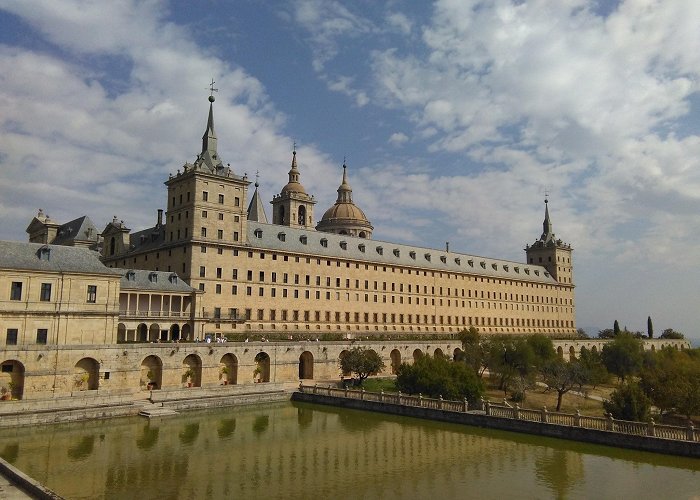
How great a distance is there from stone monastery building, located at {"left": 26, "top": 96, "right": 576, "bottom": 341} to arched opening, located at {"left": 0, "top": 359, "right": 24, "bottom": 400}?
11.1 meters

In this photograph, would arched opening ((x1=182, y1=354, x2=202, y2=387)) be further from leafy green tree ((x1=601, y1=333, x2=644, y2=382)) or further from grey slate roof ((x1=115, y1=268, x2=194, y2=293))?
leafy green tree ((x1=601, y1=333, x2=644, y2=382))

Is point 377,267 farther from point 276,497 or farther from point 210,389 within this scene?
point 276,497

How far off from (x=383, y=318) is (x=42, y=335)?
148 feet

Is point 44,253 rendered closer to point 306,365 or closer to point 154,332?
point 154,332

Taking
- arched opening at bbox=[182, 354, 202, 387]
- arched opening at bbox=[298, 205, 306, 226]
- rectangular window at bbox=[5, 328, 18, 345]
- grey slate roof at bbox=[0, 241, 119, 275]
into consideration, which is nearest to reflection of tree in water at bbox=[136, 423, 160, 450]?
arched opening at bbox=[182, 354, 202, 387]

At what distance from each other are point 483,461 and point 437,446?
12.9 feet

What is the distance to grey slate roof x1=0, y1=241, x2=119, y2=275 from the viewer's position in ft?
130

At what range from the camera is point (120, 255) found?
68000 millimetres

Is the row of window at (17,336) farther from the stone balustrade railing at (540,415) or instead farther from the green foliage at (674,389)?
the green foliage at (674,389)

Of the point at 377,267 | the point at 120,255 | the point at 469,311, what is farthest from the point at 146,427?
the point at 469,311

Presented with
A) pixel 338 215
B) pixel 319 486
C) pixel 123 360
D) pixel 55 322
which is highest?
pixel 338 215

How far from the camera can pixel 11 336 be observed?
128 ft

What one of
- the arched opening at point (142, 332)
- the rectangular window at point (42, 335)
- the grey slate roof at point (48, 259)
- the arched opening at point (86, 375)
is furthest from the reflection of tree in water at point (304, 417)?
the rectangular window at point (42, 335)

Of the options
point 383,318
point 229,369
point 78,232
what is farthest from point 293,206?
point 229,369
